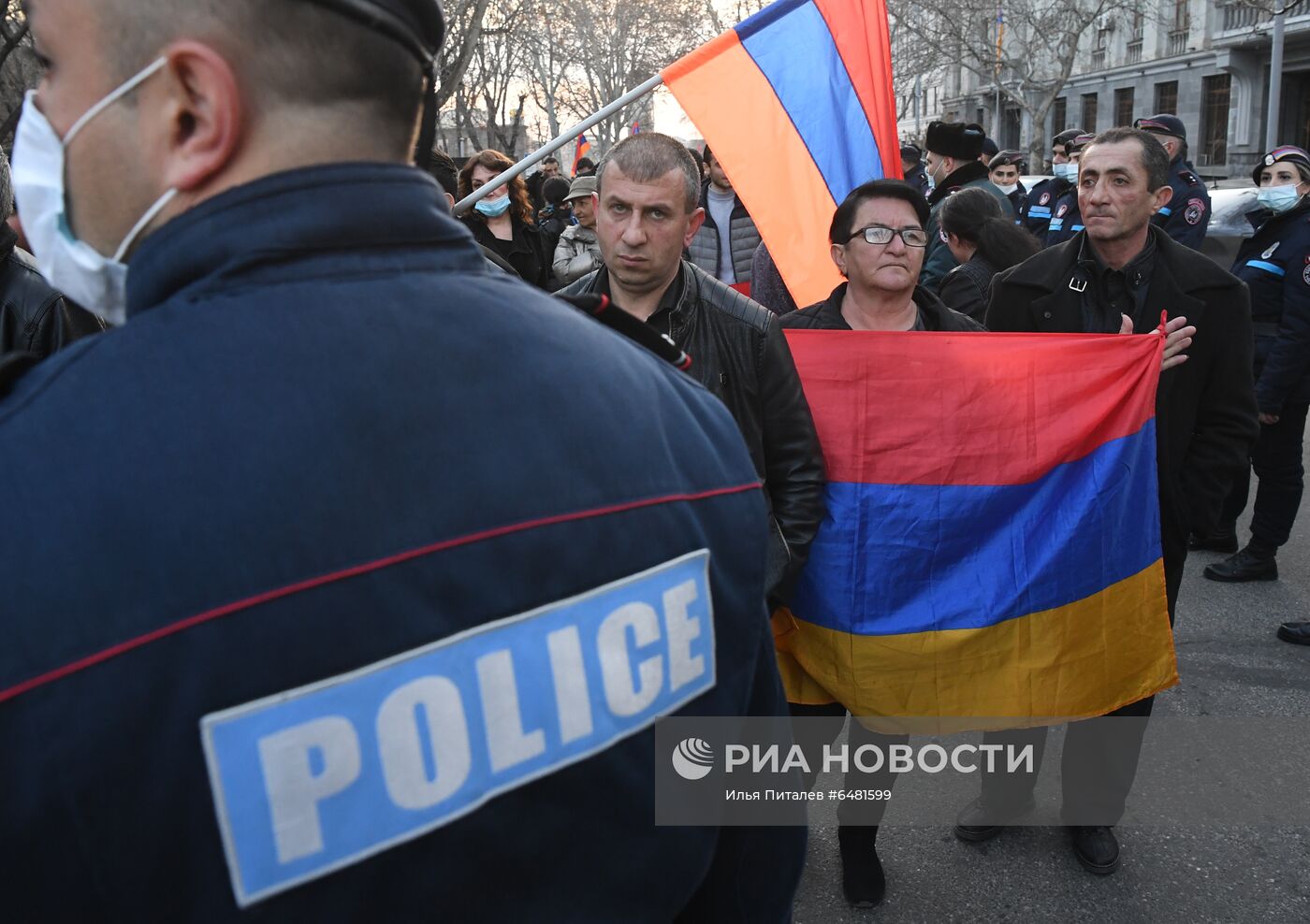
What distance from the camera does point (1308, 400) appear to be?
5289 mm

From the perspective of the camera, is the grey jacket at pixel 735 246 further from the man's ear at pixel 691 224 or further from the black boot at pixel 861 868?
the black boot at pixel 861 868

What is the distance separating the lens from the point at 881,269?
3.05 metres

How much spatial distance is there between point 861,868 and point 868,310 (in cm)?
155

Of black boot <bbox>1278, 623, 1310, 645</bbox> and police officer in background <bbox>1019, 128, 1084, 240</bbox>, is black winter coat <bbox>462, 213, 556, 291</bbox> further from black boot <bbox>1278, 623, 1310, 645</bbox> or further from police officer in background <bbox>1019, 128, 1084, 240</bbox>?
black boot <bbox>1278, 623, 1310, 645</bbox>

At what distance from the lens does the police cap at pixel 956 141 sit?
260 inches

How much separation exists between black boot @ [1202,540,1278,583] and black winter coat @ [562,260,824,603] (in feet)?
11.7

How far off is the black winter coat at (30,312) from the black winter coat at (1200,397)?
2853 mm

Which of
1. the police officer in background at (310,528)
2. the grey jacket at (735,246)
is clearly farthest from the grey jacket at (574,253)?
the police officer in background at (310,528)

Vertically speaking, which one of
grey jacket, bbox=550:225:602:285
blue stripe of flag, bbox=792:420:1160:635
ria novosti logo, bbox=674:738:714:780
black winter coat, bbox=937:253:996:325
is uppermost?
grey jacket, bbox=550:225:602:285

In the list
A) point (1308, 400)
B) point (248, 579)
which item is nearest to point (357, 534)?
point (248, 579)

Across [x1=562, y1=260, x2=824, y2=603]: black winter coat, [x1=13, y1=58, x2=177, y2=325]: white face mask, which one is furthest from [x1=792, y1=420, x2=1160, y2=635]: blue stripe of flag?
[x1=13, y1=58, x2=177, y2=325]: white face mask

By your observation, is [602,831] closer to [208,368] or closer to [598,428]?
[598,428]

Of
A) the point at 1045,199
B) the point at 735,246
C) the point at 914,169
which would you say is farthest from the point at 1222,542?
the point at 914,169

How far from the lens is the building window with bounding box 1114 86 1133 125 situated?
37.2 meters
